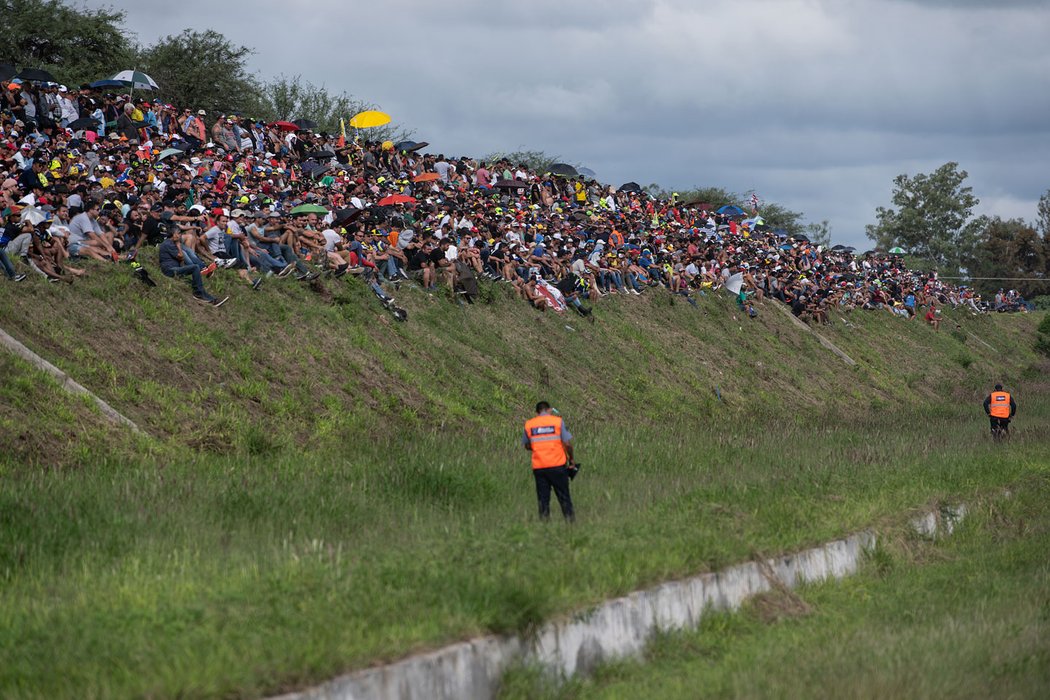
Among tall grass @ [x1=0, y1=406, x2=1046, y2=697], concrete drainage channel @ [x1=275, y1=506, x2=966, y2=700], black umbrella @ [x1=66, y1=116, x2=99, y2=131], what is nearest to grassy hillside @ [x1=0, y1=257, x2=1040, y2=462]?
tall grass @ [x1=0, y1=406, x2=1046, y2=697]

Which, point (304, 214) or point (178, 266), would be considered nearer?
point (178, 266)

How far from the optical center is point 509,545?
13.3 meters

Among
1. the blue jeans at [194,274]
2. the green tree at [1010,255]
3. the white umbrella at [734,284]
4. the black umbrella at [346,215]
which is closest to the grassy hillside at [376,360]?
the blue jeans at [194,274]

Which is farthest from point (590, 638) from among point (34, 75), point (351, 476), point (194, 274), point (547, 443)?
point (34, 75)

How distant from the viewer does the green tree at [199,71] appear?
5462 cm

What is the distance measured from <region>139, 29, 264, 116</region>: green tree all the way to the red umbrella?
893 inches

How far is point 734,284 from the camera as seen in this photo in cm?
4944

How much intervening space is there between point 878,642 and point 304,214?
20362mm

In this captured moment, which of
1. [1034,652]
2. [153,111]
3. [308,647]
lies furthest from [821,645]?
[153,111]

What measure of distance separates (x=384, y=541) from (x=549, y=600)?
2.91 meters

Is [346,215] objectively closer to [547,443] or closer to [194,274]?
[194,274]

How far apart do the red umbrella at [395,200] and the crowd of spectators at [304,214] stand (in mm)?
62

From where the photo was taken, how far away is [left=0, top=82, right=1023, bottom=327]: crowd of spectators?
80.9ft

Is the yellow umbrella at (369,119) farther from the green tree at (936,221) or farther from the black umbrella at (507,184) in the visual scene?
the green tree at (936,221)
